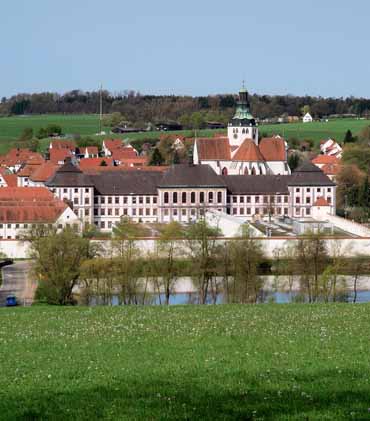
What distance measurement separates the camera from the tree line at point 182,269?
33688 mm

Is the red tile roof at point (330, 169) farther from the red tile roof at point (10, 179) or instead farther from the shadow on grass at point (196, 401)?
the shadow on grass at point (196, 401)

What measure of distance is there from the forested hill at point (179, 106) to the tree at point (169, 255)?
10818cm

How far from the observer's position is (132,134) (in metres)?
141

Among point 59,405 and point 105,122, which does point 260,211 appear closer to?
point 59,405

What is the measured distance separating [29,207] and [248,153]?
22751 mm

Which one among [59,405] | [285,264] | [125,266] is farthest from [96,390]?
[285,264]

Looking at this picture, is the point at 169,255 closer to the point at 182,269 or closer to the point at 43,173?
the point at 182,269

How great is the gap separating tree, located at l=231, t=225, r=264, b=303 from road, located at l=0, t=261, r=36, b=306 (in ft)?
20.9

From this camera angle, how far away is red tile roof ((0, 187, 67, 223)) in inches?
2217

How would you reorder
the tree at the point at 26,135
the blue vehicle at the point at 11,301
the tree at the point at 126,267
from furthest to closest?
the tree at the point at 26,135 → the tree at the point at 126,267 → the blue vehicle at the point at 11,301

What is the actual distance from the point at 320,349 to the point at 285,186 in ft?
178

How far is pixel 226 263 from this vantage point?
128ft

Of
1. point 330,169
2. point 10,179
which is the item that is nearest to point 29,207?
point 10,179

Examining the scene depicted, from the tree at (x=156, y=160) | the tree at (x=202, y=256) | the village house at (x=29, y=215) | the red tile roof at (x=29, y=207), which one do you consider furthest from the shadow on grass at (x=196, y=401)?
the tree at (x=156, y=160)
